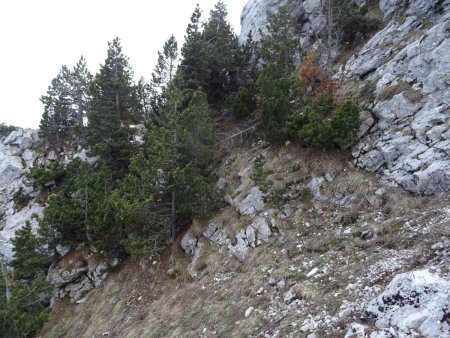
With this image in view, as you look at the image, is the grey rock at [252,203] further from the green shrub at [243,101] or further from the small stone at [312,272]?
the green shrub at [243,101]

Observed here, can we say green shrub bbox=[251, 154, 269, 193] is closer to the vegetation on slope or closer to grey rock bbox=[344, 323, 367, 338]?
the vegetation on slope

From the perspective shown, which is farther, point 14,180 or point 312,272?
point 14,180

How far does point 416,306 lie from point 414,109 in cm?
971

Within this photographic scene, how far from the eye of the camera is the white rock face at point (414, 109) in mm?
11297

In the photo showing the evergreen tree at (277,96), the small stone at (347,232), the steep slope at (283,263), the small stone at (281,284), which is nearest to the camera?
the steep slope at (283,263)

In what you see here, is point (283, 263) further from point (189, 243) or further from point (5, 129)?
point (5, 129)

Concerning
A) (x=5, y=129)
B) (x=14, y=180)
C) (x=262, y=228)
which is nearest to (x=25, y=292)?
(x=262, y=228)

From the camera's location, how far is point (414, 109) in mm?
13344

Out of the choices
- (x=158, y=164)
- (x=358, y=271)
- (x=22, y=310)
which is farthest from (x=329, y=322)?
(x=22, y=310)

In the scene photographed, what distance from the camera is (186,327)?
1085 cm

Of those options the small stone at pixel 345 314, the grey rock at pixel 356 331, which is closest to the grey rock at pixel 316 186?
the small stone at pixel 345 314

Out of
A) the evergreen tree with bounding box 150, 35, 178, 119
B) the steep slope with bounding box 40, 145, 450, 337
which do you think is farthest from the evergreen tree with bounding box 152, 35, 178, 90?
the steep slope with bounding box 40, 145, 450, 337

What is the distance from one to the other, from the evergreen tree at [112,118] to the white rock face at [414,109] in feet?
51.1

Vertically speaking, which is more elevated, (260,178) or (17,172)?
(17,172)
